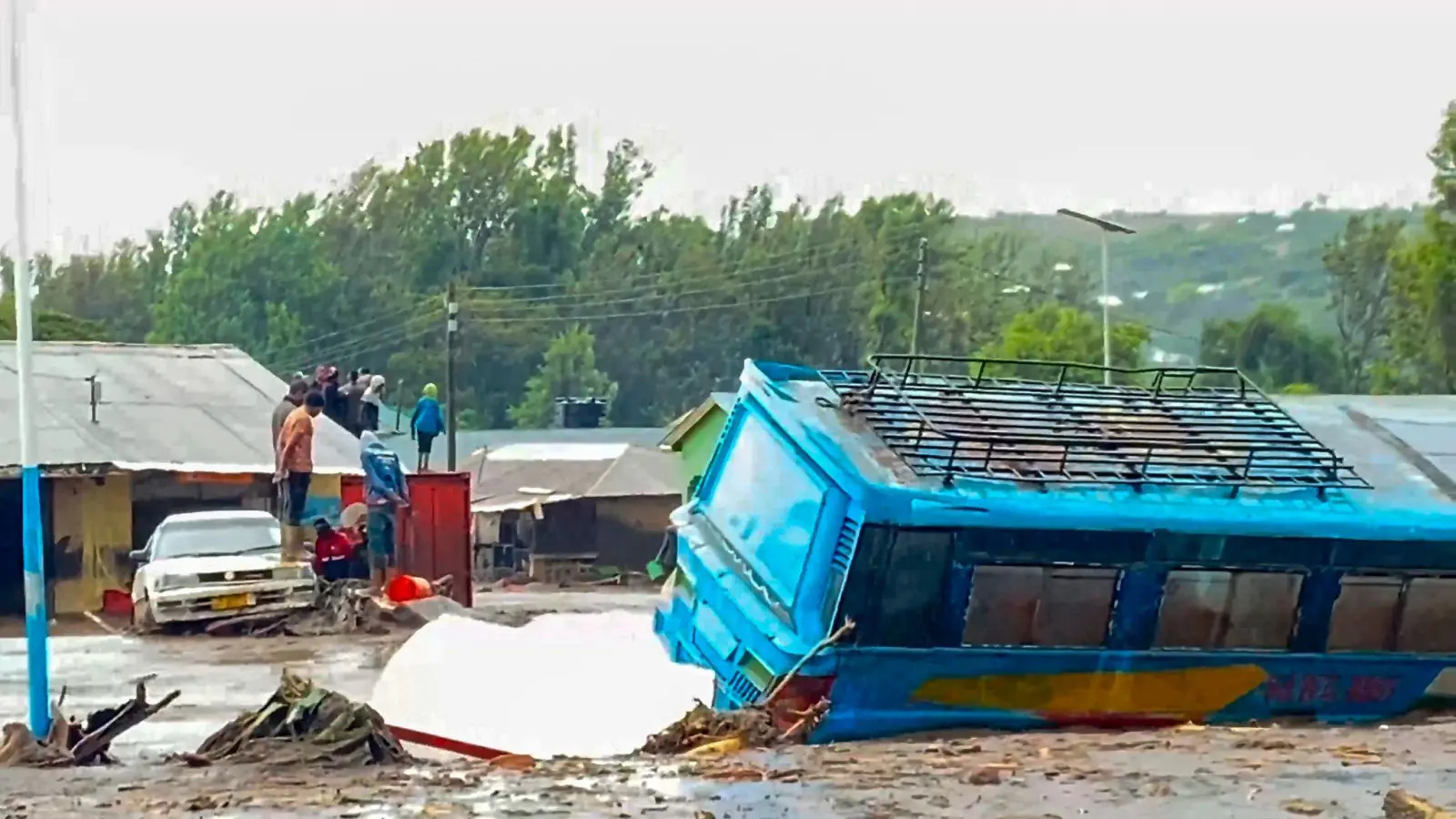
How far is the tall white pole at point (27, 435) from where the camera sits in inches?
440

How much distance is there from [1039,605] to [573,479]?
34.9 metres

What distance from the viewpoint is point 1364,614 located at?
41.3 ft

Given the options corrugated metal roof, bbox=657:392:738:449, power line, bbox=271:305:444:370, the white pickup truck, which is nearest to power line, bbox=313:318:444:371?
power line, bbox=271:305:444:370

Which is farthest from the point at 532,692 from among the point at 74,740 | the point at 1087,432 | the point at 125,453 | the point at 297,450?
the point at 125,453

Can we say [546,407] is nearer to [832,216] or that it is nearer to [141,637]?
[832,216]

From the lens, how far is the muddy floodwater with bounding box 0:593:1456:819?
25.8 feet

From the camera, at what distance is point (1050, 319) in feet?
197

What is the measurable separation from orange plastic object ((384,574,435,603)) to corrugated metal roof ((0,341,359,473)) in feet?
24.5

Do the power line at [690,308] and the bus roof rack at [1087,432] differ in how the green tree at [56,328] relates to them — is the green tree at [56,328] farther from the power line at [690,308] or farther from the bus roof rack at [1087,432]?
the bus roof rack at [1087,432]

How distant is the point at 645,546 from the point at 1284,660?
33.8m

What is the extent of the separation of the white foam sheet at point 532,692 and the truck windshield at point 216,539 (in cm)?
981

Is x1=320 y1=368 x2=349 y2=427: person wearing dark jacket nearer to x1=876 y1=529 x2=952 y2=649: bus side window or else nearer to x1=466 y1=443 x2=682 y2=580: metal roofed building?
x1=876 y1=529 x2=952 y2=649: bus side window

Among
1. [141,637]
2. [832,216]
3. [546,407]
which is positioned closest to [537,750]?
[141,637]

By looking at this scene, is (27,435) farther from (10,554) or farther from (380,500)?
(10,554)
